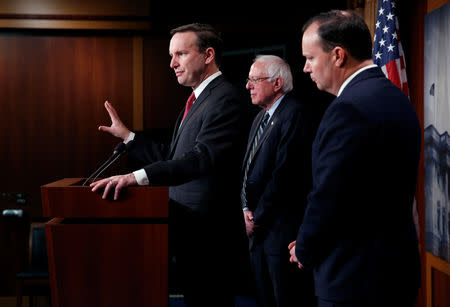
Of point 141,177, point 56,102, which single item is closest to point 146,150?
point 141,177

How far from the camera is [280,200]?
2.69 meters

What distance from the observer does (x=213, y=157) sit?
218 cm

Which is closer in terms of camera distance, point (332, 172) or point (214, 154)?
point (332, 172)

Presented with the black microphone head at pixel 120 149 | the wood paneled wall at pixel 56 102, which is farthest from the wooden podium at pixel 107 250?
the wood paneled wall at pixel 56 102

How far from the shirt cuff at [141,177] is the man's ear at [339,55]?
81 cm

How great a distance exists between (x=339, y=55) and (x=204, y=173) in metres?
0.80

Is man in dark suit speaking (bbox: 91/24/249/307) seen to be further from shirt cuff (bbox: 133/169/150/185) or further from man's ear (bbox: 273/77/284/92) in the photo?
man's ear (bbox: 273/77/284/92)

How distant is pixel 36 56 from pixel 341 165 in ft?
13.0

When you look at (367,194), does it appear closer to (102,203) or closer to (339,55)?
(339,55)

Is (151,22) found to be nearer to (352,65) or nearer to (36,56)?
(36,56)

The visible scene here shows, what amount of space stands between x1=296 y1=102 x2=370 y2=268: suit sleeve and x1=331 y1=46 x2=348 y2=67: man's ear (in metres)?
0.16

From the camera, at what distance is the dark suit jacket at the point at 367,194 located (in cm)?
146

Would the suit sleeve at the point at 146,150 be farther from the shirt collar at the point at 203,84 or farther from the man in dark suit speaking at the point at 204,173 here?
the shirt collar at the point at 203,84

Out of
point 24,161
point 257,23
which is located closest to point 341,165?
point 257,23
